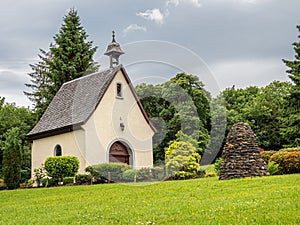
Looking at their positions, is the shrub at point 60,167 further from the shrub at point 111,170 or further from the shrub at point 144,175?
the shrub at point 144,175

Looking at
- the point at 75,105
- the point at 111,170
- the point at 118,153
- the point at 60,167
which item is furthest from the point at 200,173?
the point at 75,105

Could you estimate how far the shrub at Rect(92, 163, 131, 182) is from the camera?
23202 millimetres

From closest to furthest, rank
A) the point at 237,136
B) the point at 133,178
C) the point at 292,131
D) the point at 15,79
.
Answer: the point at 237,136 < the point at 133,178 < the point at 292,131 < the point at 15,79

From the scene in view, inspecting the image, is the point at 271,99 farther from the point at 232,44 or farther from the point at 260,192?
the point at 260,192

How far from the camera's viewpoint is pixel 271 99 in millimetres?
48625

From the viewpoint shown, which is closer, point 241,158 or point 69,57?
point 241,158

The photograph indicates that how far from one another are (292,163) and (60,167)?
40.8 ft

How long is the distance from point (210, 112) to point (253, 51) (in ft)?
17.6

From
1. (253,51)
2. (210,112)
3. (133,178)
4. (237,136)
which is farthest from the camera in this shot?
(210,112)

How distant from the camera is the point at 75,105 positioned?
91.9ft

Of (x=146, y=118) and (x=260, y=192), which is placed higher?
(x=146, y=118)

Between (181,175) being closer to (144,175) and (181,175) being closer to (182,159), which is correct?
(182,159)

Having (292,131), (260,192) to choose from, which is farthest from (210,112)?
(260,192)

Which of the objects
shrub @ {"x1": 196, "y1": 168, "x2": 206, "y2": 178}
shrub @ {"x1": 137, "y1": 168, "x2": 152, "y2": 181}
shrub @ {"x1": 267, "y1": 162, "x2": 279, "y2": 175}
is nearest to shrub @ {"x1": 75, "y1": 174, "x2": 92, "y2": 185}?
shrub @ {"x1": 137, "y1": 168, "x2": 152, "y2": 181}
